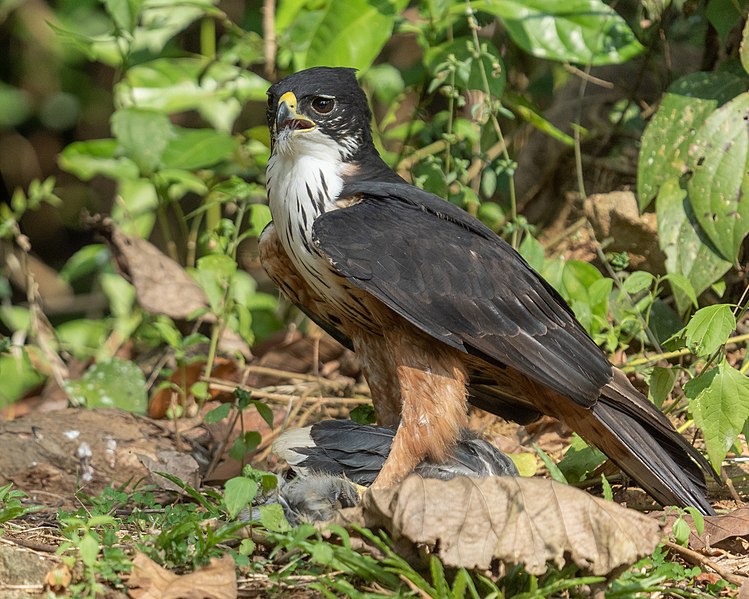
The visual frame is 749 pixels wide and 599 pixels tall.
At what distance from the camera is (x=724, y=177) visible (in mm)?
4984

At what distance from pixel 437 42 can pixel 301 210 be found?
7.38 feet

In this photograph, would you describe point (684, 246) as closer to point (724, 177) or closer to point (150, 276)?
point (724, 177)

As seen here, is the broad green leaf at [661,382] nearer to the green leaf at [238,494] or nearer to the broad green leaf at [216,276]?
the green leaf at [238,494]

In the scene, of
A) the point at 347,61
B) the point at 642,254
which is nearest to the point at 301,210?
the point at 347,61

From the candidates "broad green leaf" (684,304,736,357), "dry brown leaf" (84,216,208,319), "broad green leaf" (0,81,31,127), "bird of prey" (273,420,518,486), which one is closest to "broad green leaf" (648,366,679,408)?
"broad green leaf" (684,304,736,357)

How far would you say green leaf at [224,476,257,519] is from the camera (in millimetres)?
3316

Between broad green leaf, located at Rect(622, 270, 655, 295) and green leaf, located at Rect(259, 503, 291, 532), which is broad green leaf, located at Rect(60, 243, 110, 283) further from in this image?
green leaf, located at Rect(259, 503, 291, 532)

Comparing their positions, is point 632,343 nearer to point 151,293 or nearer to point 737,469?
Result: point 737,469

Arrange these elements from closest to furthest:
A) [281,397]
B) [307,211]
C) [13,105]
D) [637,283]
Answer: [307,211], [637,283], [281,397], [13,105]

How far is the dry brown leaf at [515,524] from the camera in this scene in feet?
9.71

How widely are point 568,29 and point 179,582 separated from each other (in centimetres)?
387

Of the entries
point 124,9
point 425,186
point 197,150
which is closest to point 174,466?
point 425,186

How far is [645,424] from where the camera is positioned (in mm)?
4078

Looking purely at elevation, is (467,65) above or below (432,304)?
above
